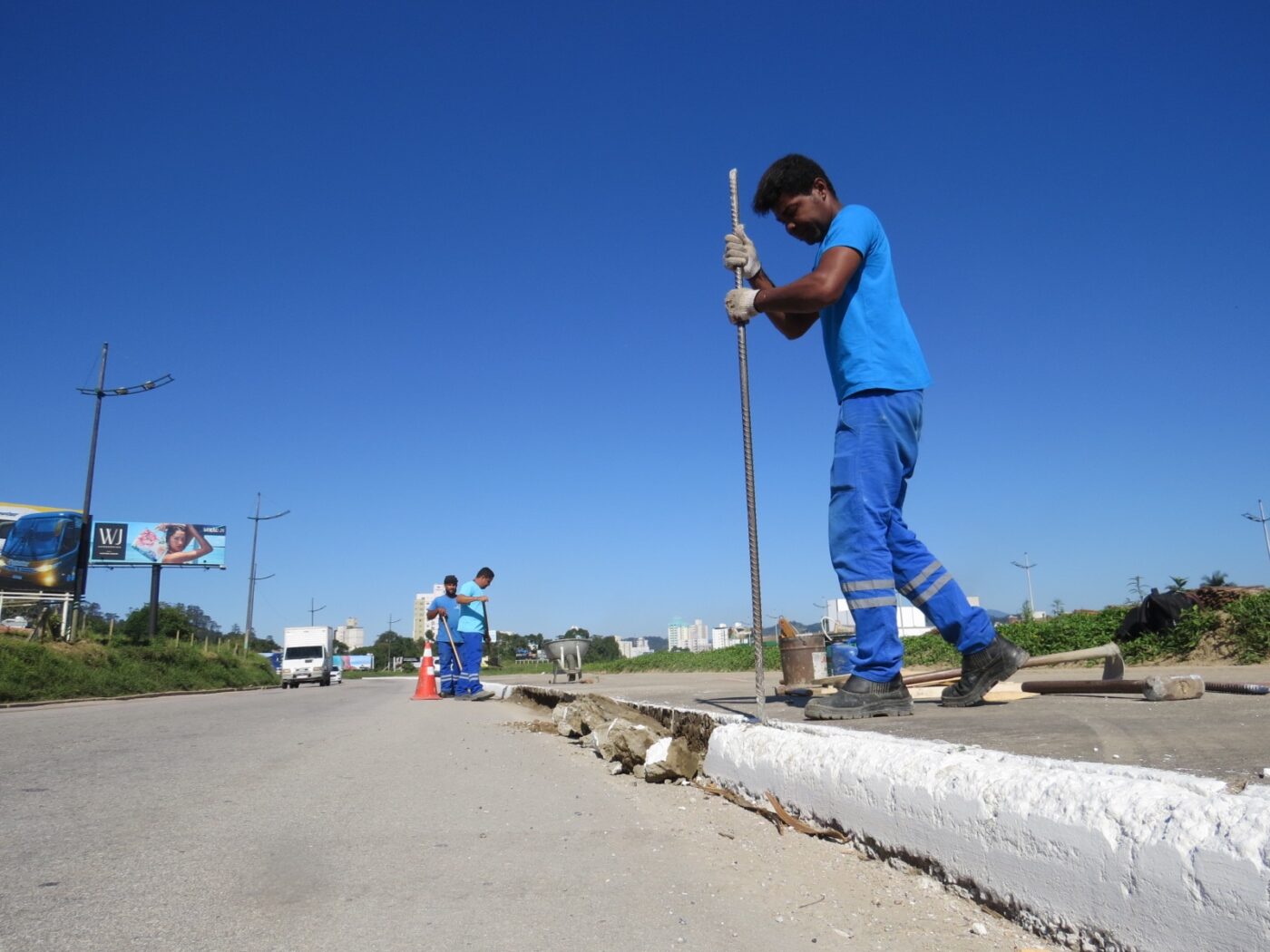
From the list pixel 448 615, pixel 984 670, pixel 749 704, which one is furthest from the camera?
pixel 448 615

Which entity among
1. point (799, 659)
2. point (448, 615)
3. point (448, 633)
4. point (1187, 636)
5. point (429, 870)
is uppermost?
point (448, 615)

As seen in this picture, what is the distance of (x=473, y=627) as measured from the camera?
12.4 meters

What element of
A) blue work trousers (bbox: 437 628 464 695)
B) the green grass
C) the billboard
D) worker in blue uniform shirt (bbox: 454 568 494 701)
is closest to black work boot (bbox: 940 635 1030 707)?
worker in blue uniform shirt (bbox: 454 568 494 701)

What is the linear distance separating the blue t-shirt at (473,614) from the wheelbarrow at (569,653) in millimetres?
4415

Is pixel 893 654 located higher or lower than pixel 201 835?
higher

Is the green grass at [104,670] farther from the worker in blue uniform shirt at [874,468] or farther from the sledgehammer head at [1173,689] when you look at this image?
the sledgehammer head at [1173,689]

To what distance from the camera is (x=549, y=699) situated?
32.5ft

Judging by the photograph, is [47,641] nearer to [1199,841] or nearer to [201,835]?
[201,835]

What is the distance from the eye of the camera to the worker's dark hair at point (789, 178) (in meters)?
3.78

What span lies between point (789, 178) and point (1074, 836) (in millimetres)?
3001

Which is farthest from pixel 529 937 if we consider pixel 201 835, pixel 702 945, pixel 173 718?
pixel 173 718

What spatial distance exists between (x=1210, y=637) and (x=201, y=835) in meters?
9.43

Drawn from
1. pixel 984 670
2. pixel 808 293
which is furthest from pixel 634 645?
pixel 808 293

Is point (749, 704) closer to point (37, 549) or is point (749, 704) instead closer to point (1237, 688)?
point (1237, 688)
